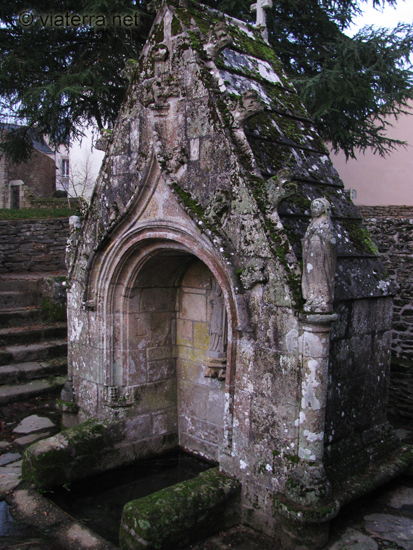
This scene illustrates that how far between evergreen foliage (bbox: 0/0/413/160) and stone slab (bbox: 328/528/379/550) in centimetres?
835

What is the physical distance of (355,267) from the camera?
425 centimetres

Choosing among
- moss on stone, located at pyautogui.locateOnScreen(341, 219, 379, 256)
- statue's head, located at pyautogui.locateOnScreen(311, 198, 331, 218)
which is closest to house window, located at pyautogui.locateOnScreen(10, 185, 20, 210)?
moss on stone, located at pyautogui.locateOnScreen(341, 219, 379, 256)

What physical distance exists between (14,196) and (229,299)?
67.7ft

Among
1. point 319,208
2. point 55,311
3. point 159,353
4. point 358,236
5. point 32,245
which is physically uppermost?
point 32,245

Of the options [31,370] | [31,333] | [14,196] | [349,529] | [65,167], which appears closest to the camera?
[349,529]

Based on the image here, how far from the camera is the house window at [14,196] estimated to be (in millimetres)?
22141

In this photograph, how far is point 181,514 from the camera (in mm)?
3611

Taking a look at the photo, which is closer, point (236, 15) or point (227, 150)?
point (227, 150)

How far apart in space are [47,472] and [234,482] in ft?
5.79

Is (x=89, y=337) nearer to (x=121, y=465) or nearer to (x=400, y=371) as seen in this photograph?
(x=121, y=465)

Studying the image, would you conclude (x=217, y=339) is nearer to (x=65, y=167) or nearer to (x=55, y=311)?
(x=55, y=311)

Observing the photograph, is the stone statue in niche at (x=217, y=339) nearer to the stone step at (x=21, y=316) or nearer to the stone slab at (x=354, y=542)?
the stone slab at (x=354, y=542)

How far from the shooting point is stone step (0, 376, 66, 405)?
654cm

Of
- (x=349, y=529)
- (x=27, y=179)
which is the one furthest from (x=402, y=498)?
(x=27, y=179)
